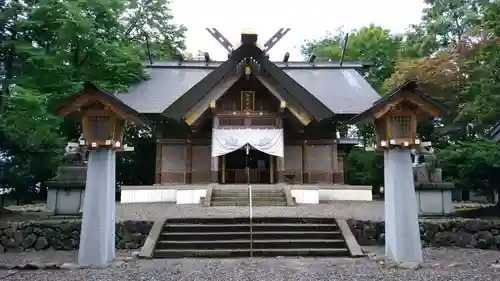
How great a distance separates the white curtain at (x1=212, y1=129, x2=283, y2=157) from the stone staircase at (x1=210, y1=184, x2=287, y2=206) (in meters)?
1.77

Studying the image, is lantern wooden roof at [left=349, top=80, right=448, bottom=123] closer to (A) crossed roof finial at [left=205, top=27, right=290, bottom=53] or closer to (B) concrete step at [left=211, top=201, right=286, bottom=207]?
(B) concrete step at [left=211, top=201, right=286, bottom=207]

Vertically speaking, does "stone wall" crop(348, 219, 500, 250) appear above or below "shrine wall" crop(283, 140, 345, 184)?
below

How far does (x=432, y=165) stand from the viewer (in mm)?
12164

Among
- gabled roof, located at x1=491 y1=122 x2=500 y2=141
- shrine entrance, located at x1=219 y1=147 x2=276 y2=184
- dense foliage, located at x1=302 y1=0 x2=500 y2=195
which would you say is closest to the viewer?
dense foliage, located at x1=302 y1=0 x2=500 y2=195

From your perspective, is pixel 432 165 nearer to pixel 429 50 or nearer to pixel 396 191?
pixel 396 191

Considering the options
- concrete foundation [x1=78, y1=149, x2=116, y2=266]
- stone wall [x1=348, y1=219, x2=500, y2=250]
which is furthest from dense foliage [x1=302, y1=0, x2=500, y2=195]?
concrete foundation [x1=78, y1=149, x2=116, y2=266]

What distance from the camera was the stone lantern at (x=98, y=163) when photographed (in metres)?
7.37

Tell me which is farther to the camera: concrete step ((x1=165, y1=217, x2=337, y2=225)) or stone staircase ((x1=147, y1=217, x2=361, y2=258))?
concrete step ((x1=165, y1=217, x2=337, y2=225))

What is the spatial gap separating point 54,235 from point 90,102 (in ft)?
12.2

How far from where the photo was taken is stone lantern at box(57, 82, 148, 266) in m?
7.37

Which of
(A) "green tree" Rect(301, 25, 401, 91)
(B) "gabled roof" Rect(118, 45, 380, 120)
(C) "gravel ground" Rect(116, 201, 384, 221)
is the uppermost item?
(A) "green tree" Rect(301, 25, 401, 91)

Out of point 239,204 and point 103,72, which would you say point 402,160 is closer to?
point 239,204

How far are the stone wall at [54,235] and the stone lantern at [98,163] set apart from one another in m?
1.58

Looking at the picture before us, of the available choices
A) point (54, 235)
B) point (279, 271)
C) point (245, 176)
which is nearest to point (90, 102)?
point (54, 235)
